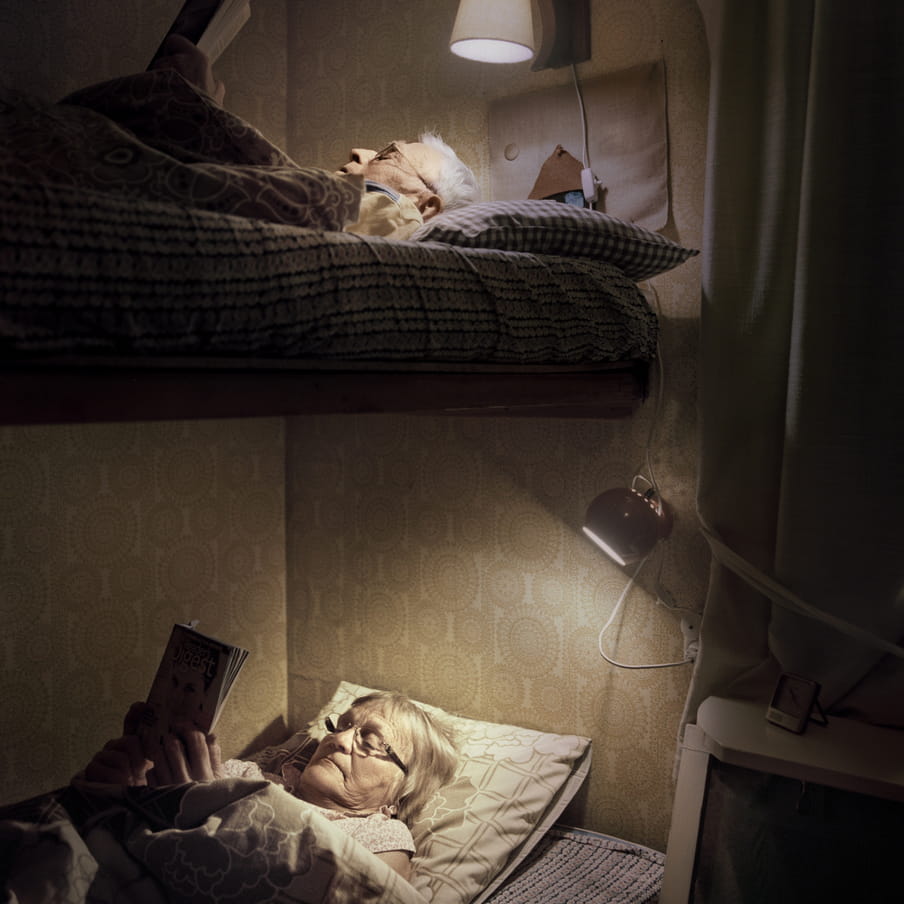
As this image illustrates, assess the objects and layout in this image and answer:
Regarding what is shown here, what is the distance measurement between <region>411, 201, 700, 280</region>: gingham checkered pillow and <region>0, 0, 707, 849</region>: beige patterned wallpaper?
303mm

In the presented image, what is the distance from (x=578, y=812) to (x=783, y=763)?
774mm

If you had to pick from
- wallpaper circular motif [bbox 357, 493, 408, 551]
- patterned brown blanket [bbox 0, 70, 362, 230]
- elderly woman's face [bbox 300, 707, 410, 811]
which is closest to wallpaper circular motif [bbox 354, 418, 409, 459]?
wallpaper circular motif [bbox 357, 493, 408, 551]

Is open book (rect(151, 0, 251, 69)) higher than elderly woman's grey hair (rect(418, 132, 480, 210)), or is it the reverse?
open book (rect(151, 0, 251, 69))

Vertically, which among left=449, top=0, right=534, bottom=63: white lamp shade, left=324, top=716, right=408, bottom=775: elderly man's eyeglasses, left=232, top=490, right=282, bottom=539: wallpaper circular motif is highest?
left=449, top=0, right=534, bottom=63: white lamp shade

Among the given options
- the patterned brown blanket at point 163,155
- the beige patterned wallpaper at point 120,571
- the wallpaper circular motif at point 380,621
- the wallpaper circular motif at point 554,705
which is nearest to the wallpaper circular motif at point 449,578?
the wallpaper circular motif at point 380,621

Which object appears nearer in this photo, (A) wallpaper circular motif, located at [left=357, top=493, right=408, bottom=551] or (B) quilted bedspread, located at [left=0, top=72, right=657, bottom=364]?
(B) quilted bedspread, located at [left=0, top=72, right=657, bottom=364]

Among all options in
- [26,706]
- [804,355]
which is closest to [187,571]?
[26,706]

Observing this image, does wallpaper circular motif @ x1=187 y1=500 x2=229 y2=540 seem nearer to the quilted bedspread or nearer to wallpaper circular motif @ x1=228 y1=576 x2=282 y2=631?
wallpaper circular motif @ x1=228 y1=576 x2=282 y2=631

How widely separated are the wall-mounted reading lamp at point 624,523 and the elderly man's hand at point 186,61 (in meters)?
→ 0.97

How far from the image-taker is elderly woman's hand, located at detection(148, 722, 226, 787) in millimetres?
1349

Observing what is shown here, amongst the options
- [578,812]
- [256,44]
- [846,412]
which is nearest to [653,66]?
[846,412]

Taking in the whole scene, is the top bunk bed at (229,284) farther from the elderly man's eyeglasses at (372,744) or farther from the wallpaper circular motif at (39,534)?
the wallpaper circular motif at (39,534)

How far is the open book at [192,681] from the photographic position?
1330 mm

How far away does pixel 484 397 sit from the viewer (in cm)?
123
